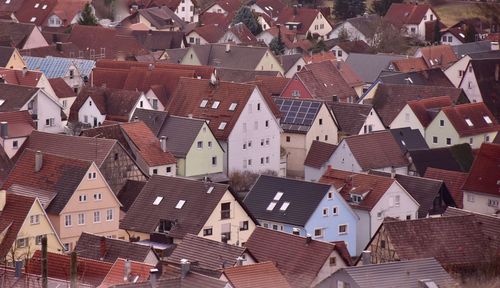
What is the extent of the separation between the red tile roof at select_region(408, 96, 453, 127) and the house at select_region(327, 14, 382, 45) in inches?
709

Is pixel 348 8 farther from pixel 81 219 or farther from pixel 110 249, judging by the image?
pixel 110 249

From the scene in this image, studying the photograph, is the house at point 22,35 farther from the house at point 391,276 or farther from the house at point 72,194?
the house at point 391,276

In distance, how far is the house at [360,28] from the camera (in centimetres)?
6234

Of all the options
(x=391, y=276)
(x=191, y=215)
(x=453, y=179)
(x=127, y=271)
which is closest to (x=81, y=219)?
(x=191, y=215)

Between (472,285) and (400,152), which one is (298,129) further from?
(472,285)

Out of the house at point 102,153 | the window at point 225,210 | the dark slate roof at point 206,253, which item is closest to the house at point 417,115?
the house at point 102,153

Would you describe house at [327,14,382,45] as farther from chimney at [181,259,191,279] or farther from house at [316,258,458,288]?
chimney at [181,259,191,279]

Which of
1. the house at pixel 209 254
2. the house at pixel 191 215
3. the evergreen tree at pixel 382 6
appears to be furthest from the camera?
the evergreen tree at pixel 382 6

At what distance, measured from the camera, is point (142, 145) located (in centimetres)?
3447

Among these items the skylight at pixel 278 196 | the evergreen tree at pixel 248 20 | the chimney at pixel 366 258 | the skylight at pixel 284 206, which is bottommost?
the chimney at pixel 366 258

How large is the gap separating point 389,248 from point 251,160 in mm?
11558

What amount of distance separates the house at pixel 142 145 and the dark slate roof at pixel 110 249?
7657 mm

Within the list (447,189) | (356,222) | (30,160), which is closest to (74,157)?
(30,160)

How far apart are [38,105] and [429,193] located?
403 inches
